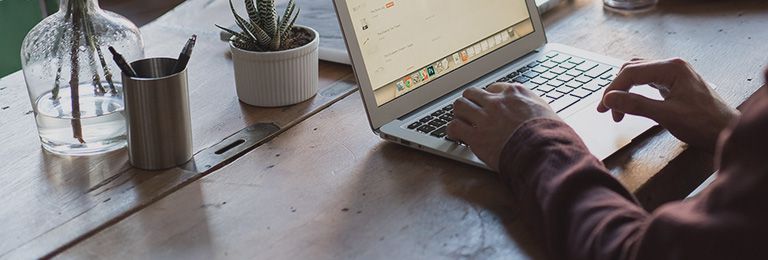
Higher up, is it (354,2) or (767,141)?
(354,2)

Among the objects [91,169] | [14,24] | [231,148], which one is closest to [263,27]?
[231,148]

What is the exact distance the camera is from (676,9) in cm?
185

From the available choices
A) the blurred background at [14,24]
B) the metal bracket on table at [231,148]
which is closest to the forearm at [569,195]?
the metal bracket on table at [231,148]

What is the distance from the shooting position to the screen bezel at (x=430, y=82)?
1.26 meters

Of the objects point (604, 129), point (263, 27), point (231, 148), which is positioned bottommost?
point (604, 129)

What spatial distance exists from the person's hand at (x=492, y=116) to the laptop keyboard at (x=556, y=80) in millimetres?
A: 59

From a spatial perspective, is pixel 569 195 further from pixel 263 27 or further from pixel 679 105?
pixel 263 27

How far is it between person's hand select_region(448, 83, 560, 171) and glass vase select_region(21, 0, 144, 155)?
17.9 inches

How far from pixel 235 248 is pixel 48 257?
0.20 metres

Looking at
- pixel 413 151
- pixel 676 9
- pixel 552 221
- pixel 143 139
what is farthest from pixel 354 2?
pixel 676 9

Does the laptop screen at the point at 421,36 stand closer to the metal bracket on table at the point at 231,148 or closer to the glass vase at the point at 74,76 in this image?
the metal bracket on table at the point at 231,148

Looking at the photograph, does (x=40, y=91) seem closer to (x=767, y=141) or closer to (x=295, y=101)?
(x=295, y=101)

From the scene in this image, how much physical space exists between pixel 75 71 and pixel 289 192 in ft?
1.17

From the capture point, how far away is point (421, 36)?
1.37 m
